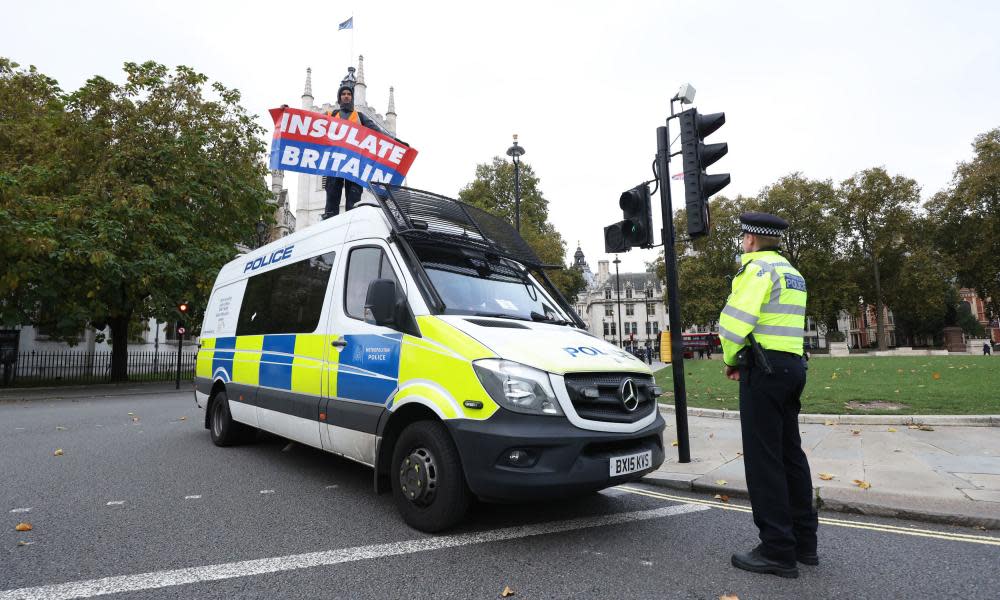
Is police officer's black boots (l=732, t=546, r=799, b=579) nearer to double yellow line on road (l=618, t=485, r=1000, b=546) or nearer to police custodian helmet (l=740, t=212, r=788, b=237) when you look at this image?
double yellow line on road (l=618, t=485, r=1000, b=546)

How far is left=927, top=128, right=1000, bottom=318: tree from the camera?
3803 centimetres

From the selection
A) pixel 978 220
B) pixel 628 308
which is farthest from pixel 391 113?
pixel 628 308

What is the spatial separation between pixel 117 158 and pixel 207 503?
1769 centimetres

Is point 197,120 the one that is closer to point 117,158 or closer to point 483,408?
point 117,158

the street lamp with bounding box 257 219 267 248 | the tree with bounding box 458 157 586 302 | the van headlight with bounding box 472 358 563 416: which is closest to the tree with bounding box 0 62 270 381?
the street lamp with bounding box 257 219 267 248

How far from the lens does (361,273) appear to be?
474 centimetres

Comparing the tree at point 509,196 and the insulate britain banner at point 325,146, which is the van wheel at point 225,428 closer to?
the insulate britain banner at point 325,146

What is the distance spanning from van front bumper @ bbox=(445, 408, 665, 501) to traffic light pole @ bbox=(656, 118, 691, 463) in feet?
9.15

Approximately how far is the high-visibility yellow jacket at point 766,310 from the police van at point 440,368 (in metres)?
0.83

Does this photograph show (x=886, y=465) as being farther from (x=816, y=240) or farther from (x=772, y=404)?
Answer: (x=816, y=240)

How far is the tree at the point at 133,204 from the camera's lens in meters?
15.9

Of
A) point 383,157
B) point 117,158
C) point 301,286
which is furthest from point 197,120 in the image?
point 301,286

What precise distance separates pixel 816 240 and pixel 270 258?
4873cm

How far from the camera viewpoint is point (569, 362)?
3588mm
